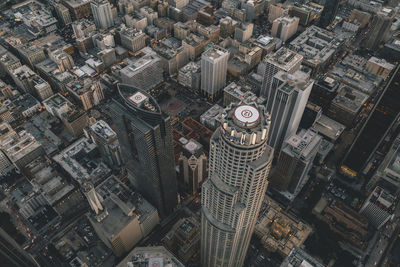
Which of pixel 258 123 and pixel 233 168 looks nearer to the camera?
pixel 258 123

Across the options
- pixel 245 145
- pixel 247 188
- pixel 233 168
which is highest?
pixel 245 145

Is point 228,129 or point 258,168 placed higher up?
point 228,129

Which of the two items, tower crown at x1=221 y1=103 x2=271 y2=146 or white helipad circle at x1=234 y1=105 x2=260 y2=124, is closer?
tower crown at x1=221 y1=103 x2=271 y2=146

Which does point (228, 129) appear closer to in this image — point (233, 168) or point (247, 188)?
point (233, 168)

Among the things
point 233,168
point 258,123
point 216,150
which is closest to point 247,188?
point 233,168

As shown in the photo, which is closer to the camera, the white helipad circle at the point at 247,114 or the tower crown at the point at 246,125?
the tower crown at the point at 246,125

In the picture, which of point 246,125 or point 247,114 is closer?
point 246,125

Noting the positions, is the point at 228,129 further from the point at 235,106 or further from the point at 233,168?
the point at 233,168

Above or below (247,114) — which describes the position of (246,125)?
below
